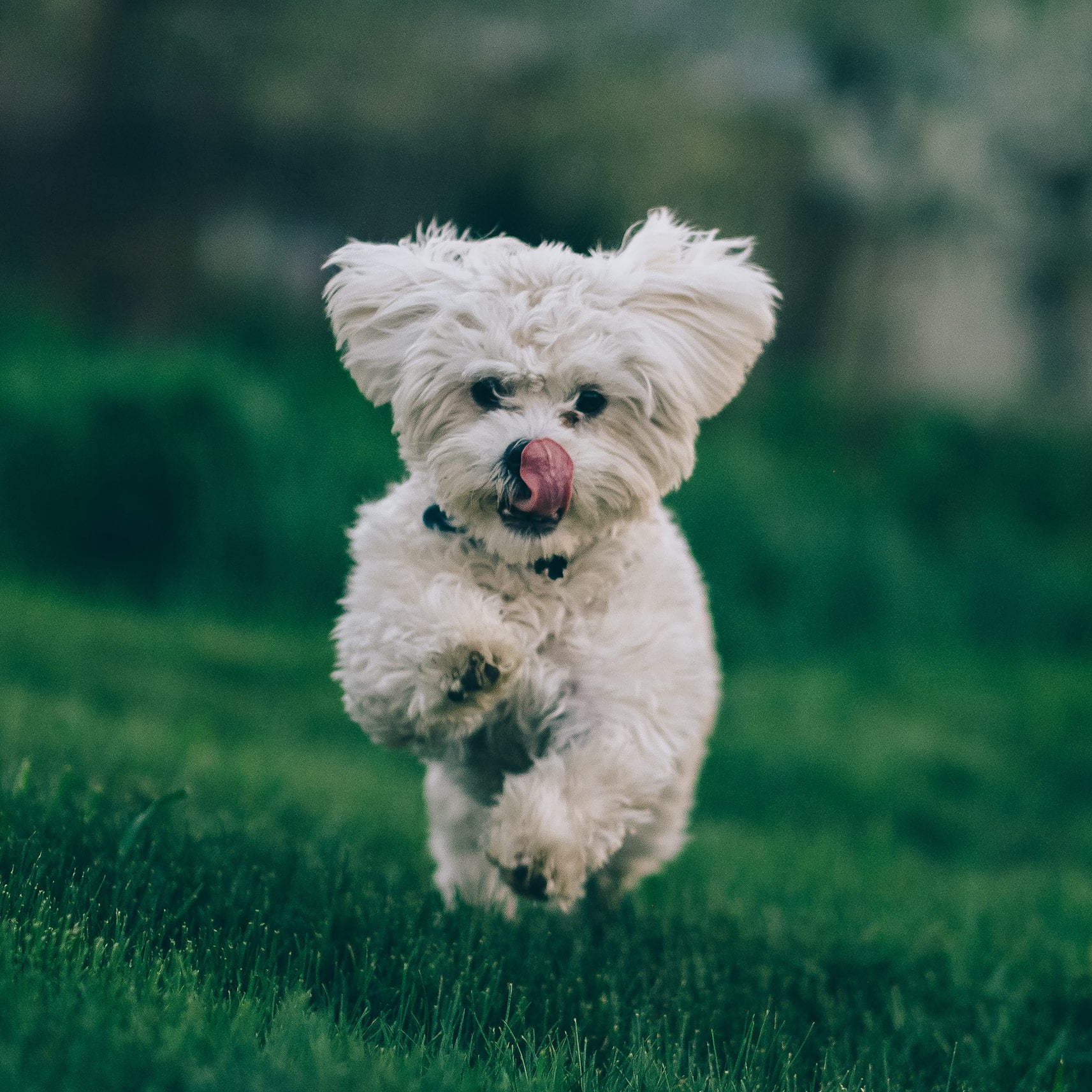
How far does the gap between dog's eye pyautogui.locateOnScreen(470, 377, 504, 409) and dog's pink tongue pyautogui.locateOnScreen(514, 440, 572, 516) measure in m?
0.23

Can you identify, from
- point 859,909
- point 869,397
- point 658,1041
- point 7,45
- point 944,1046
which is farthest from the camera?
point 869,397

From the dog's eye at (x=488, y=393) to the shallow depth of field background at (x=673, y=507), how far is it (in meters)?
1.27

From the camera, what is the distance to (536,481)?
9.34 feet

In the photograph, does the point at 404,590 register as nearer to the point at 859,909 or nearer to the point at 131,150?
the point at 859,909

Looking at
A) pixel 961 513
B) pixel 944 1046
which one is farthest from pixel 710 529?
pixel 944 1046

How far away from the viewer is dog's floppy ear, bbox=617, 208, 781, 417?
10.3 feet

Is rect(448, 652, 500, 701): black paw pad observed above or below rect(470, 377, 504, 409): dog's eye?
below

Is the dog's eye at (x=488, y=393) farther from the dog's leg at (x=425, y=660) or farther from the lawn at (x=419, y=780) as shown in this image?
the lawn at (x=419, y=780)

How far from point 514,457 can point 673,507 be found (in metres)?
7.50

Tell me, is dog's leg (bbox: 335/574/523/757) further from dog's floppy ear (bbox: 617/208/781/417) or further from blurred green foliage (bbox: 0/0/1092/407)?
blurred green foliage (bbox: 0/0/1092/407)

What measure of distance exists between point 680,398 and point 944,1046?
1708 millimetres

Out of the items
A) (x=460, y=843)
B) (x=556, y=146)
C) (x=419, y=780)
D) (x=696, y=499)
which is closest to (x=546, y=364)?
(x=460, y=843)

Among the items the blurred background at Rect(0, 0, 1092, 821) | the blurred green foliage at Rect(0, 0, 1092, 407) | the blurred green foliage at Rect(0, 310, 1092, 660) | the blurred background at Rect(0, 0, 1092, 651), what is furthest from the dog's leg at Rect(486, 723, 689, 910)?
the blurred green foliage at Rect(0, 0, 1092, 407)

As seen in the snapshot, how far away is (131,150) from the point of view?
1206 centimetres
